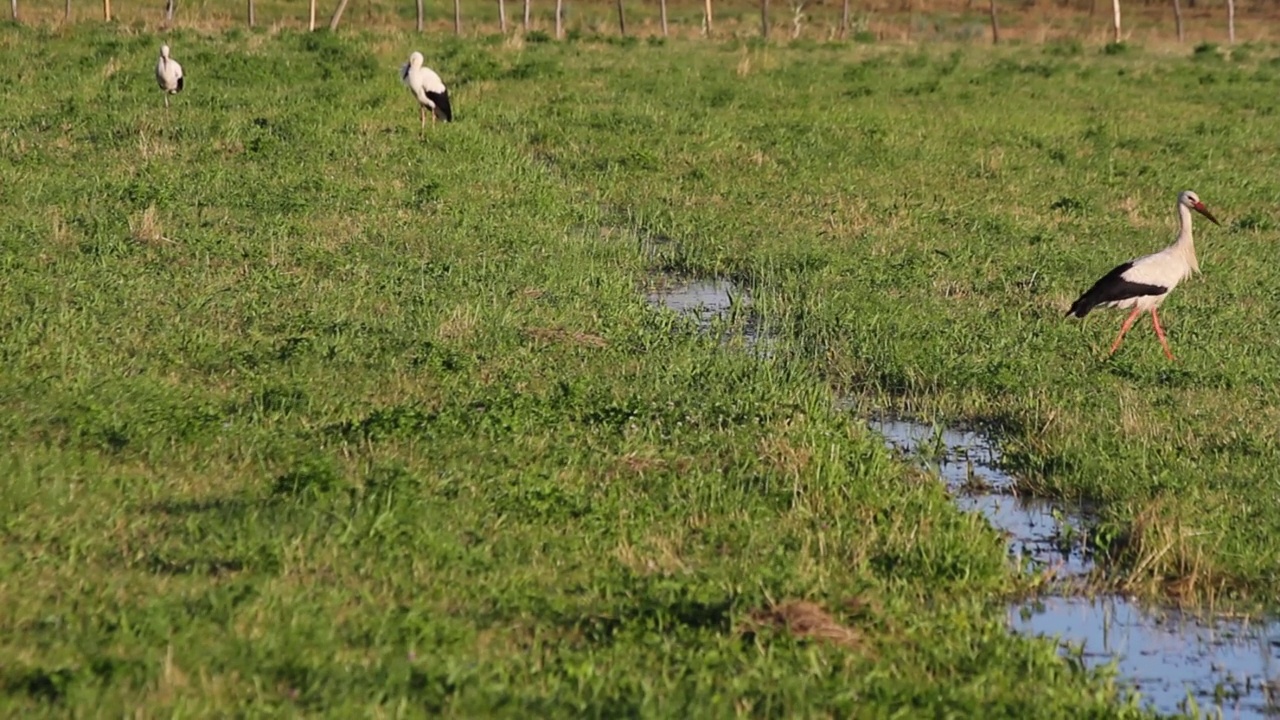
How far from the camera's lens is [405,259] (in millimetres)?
12703

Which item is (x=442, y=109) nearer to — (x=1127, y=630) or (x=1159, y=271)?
(x=1159, y=271)

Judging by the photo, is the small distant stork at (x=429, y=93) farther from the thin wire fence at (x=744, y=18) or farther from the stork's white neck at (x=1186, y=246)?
the stork's white neck at (x=1186, y=246)

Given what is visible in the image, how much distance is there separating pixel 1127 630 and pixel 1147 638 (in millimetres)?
85

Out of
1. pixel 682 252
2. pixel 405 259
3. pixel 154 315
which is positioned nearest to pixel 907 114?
pixel 682 252

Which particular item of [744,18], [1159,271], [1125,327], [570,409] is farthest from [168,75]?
[744,18]

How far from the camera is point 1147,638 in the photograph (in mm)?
6441

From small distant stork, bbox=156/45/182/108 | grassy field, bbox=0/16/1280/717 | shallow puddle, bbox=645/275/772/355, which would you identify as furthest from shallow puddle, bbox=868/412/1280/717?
small distant stork, bbox=156/45/182/108

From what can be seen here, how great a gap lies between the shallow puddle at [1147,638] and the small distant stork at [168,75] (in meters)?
15.8

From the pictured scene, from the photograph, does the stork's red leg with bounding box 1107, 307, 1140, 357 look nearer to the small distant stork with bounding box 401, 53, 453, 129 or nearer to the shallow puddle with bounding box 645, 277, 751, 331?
the shallow puddle with bounding box 645, 277, 751, 331

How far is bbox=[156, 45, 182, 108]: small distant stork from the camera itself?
2142 centimetres

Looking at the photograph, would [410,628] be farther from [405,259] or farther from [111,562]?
[405,259]

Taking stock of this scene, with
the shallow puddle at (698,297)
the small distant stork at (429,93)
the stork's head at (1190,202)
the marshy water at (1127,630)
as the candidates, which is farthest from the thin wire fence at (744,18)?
the marshy water at (1127,630)

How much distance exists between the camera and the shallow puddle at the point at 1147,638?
5.93m

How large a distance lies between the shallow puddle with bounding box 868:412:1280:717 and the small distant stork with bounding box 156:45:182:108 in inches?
622
